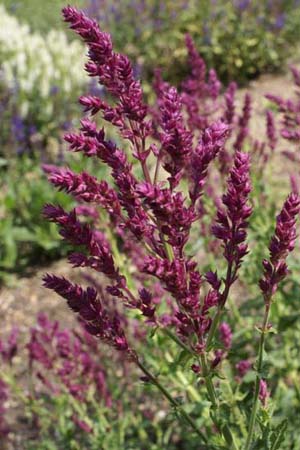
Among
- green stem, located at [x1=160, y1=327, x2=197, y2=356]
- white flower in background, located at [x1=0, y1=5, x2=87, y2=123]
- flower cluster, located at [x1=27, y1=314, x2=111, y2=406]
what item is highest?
white flower in background, located at [x1=0, y1=5, x2=87, y2=123]

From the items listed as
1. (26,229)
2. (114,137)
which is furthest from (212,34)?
(26,229)

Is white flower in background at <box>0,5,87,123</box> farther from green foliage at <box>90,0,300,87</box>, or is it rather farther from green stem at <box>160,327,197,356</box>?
green stem at <box>160,327,197,356</box>

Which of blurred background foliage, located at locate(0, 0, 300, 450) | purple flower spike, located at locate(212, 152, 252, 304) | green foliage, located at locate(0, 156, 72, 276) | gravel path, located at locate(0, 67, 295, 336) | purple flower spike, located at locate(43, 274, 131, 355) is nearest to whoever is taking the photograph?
purple flower spike, located at locate(212, 152, 252, 304)

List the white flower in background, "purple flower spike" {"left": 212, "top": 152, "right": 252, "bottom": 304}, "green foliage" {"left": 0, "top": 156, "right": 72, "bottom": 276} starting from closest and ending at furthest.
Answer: "purple flower spike" {"left": 212, "top": 152, "right": 252, "bottom": 304} → "green foliage" {"left": 0, "top": 156, "right": 72, "bottom": 276} → the white flower in background

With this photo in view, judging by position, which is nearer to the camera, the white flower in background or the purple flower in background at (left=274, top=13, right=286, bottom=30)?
the white flower in background

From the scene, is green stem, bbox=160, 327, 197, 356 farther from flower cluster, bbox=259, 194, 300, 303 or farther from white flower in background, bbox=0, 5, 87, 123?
white flower in background, bbox=0, 5, 87, 123

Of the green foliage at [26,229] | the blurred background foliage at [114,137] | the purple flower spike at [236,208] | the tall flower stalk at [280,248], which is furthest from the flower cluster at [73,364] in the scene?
the green foliage at [26,229]

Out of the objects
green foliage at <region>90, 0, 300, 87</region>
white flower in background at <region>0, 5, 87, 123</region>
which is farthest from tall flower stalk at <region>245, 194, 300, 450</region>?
green foliage at <region>90, 0, 300, 87</region>

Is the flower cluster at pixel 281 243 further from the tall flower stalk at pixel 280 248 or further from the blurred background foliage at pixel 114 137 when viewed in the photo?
the blurred background foliage at pixel 114 137

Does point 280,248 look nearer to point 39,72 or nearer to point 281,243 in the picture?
point 281,243

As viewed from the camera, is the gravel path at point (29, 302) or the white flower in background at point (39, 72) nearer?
the gravel path at point (29, 302)

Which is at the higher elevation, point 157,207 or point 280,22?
point 280,22

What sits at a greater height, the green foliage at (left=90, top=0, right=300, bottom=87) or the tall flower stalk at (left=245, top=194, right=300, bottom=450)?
the green foliage at (left=90, top=0, right=300, bottom=87)

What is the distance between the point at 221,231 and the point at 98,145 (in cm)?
31
